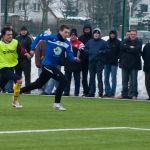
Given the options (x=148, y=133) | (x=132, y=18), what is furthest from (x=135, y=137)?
(x=132, y=18)

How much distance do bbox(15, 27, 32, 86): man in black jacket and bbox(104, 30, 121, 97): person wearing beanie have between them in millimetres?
2593

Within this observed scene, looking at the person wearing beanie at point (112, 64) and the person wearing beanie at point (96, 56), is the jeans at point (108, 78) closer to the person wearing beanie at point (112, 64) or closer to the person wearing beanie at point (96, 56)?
the person wearing beanie at point (112, 64)

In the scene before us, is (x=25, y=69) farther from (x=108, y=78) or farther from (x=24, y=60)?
(x=108, y=78)

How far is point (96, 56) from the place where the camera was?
2431 cm

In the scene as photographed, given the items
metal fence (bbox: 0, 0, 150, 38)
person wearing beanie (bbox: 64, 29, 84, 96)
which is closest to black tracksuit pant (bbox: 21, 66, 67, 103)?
person wearing beanie (bbox: 64, 29, 84, 96)

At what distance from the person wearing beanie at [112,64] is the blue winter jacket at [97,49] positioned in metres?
0.20

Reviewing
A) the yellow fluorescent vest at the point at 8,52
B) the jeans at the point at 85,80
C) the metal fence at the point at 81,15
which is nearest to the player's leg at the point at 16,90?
the yellow fluorescent vest at the point at 8,52

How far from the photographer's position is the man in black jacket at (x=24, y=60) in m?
25.3

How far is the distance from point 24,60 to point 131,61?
3.81 m

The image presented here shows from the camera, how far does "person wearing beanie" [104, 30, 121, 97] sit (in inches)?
960

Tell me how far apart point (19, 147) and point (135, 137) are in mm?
2407

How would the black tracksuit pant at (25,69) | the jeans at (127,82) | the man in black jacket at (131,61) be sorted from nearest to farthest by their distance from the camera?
1. the man in black jacket at (131,61)
2. the jeans at (127,82)
3. the black tracksuit pant at (25,69)

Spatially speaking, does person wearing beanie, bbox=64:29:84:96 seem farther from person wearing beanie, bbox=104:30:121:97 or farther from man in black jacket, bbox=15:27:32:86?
man in black jacket, bbox=15:27:32:86

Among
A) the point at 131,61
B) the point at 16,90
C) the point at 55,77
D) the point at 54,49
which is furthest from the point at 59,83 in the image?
the point at 131,61
